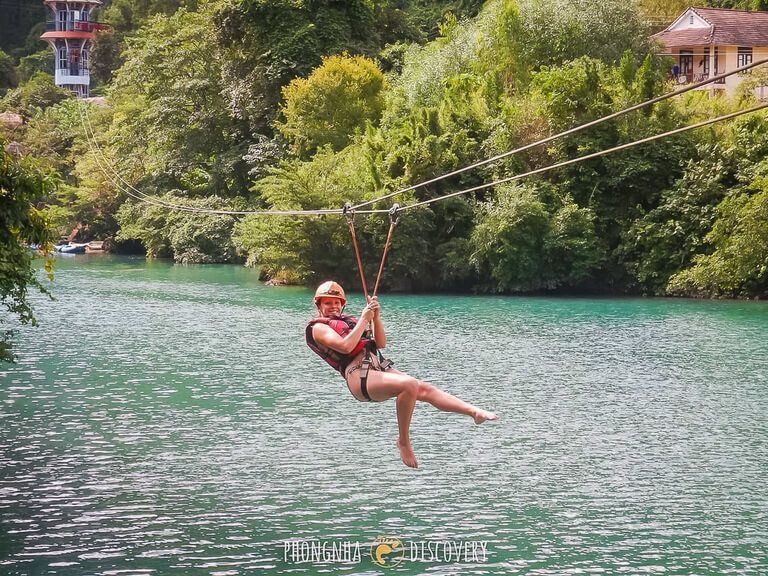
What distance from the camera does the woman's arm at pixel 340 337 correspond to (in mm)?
11836

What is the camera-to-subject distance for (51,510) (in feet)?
53.9

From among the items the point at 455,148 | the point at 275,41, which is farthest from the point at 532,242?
the point at 275,41

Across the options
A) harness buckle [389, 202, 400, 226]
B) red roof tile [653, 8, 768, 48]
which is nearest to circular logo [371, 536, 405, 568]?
harness buckle [389, 202, 400, 226]

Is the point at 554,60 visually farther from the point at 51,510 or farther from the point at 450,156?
the point at 51,510

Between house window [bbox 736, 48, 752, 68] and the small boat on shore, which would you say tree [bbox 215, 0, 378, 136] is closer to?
the small boat on shore

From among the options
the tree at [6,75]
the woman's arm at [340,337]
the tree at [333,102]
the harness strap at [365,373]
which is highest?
the tree at [6,75]

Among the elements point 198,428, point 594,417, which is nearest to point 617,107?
point 594,417

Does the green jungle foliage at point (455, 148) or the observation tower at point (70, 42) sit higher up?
the observation tower at point (70, 42)

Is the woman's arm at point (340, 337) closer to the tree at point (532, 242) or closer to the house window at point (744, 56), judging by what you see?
the tree at point (532, 242)

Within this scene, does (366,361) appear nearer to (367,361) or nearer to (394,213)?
(367,361)

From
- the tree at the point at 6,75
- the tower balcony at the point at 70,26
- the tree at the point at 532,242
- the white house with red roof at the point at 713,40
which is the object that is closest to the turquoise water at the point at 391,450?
the tree at the point at 532,242

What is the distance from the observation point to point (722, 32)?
194 ft

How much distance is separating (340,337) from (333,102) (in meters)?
38.7

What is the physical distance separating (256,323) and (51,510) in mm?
19374
